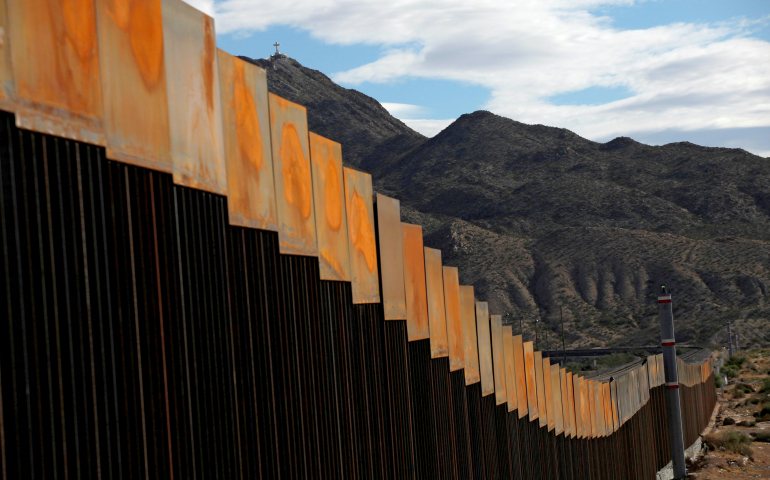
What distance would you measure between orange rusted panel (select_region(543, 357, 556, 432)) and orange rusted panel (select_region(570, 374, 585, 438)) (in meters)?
1.28

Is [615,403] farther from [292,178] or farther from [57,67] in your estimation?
[57,67]

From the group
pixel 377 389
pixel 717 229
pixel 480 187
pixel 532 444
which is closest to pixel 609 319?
pixel 717 229

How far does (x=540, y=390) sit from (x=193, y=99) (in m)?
8.11

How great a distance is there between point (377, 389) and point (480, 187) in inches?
3918

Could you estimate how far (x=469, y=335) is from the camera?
8.47 m

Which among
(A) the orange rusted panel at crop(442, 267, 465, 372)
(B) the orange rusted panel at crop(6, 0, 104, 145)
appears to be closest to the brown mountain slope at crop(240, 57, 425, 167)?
(A) the orange rusted panel at crop(442, 267, 465, 372)

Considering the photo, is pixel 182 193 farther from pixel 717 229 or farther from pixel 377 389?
pixel 717 229

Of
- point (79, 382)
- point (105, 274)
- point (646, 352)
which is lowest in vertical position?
point (646, 352)

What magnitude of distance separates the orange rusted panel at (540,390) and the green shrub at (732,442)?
15466 millimetres

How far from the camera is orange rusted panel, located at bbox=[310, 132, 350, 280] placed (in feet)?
18.2

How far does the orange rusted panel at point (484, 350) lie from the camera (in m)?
8.74

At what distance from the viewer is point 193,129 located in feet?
13.5

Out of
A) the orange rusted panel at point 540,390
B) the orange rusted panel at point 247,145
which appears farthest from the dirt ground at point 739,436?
the orange rusted panel at point 247,145

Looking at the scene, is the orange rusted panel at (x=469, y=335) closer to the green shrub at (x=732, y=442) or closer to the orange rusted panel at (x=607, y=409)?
the orange rusted panel at (x=607, y=409)
